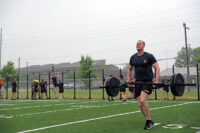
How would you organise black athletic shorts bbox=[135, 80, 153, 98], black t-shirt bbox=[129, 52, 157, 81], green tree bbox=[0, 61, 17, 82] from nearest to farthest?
black athletic shorts bbox=[135, 80, 153, 98]
black t-shirt bbox=[129, 52, 157, 81]
green tree bbox=[0, 61, 17, 82]

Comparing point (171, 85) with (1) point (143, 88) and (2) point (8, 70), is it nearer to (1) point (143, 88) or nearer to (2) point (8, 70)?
(1) point (143, 88)

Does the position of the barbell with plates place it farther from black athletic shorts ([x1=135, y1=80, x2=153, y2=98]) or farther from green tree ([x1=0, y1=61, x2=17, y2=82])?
green tree ([x1=0, y1=61, x2=17, y2=82])

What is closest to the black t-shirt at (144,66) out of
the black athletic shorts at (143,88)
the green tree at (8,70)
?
the black athletic shorts at (143,88)

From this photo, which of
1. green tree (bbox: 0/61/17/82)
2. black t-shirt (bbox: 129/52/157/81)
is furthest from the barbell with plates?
green tree (bbox: 0/61/17/82)

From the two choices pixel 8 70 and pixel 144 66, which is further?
pixel 8 70

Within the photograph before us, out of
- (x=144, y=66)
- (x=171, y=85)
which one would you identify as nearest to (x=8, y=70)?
(x=144, y=66)

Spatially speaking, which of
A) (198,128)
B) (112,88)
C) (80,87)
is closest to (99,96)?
(80,87)

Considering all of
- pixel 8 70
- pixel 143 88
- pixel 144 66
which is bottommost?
pixel 143 88

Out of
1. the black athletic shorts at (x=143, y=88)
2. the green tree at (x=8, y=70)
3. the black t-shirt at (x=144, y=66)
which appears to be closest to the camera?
the black athletic shorts at (x=143, y=88)

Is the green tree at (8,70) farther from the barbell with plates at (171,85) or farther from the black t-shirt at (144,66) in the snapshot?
the black t-shirt at (144,66)

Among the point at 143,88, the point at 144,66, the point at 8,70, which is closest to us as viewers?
the point at 143,88

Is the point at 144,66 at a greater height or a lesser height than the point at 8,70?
lesser

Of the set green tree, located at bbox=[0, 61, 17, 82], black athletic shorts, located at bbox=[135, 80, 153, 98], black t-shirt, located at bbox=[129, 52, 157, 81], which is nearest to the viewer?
black athletic shorts, located at bbox=[135, 80, 153, 98]

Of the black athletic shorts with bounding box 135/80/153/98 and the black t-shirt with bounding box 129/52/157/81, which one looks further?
the black t-shirt with bounding box 129/52/157/81
